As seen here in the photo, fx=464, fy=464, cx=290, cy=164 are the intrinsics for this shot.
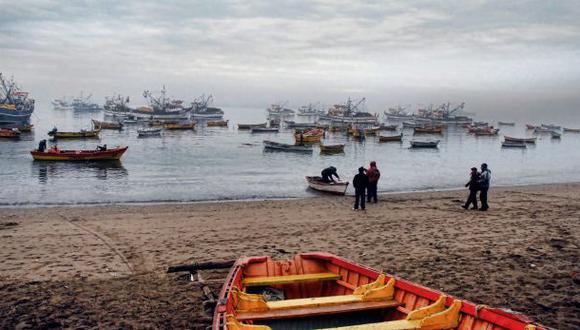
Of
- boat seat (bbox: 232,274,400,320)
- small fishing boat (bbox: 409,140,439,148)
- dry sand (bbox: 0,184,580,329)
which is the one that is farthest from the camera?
small fishing boat (bbox: 409,140,439,148)

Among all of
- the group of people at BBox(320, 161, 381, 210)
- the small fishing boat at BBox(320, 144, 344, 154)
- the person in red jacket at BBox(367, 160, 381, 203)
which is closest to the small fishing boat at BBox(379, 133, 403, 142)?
the small fishing boat at BBox(320, 144, 344, 154)

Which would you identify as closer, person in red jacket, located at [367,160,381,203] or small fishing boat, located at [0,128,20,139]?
person in red jacket, located at [367,160,381,203]

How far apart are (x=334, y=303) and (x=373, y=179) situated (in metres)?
14.5

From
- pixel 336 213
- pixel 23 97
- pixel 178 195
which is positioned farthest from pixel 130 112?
pixel 336 213

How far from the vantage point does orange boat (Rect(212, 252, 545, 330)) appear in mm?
5938

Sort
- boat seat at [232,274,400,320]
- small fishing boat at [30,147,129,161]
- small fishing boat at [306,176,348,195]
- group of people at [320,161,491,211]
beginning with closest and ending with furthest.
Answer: boat seat at [232,274,400,320] < group of people at [320,161,491,211] < small fishing boat at [306,176,348,195] < small fishing boat at [30,147,129,161]

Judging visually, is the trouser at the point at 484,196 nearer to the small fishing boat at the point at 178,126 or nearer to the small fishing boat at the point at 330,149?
the small fishing boat at the point at 330,149

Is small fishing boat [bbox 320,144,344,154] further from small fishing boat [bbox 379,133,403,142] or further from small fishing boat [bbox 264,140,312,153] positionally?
small fishing boat [bbox 379,133,403,142]

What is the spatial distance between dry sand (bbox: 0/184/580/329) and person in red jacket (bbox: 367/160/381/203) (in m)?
0.93

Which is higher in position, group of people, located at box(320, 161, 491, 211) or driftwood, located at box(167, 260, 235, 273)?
group of people, located at box(320, 161, 491, 211)

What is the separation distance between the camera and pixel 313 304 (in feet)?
22.4

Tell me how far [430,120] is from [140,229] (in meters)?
160

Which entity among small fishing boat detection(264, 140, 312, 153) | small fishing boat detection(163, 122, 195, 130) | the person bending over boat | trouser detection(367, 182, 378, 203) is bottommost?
trouser detection(367, 182, 378, 203)

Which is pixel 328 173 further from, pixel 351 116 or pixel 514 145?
pixel 351 116
